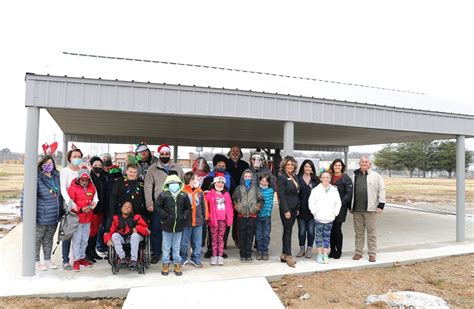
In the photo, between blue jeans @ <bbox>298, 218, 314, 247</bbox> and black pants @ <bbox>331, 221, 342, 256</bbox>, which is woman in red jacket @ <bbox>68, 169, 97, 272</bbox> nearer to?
blue jeans @ <bbox>298, 218, 314, 247</bbox>

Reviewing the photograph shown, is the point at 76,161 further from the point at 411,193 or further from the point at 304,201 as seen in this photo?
the point at 411,193

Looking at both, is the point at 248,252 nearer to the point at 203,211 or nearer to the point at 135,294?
the point at 203,211

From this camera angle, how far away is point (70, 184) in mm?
4328

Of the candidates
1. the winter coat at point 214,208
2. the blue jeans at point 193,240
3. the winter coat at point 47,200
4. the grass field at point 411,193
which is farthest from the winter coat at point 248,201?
the grass field at point 411,193

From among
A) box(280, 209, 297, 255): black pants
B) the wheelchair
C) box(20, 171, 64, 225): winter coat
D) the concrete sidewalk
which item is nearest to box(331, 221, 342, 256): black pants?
the concrete sidewalk

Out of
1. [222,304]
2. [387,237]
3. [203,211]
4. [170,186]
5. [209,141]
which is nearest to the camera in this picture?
[222,304]

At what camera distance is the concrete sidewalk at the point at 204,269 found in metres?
3.79

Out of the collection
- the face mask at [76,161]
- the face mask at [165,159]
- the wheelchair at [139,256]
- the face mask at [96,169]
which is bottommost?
the wheelchair at [139,256]

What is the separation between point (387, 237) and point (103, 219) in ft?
18.4

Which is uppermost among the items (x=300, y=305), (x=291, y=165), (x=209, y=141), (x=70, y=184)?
(x=209, y=141)

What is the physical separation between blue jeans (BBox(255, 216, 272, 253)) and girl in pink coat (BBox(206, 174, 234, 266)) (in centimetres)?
49

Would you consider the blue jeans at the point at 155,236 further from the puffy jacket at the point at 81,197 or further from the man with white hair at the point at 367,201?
the man with white hair at the point at 367,201

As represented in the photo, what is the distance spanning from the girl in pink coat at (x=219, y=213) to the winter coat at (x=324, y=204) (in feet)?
3.93

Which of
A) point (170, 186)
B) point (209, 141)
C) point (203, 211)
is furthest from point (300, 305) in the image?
point (209, 141)
